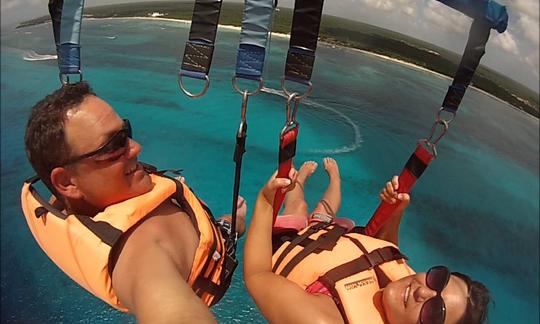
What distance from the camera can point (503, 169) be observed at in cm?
425

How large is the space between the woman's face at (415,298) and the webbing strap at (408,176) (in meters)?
0.32

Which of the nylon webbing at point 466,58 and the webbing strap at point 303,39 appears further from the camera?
the nylon webbing at point 466,58

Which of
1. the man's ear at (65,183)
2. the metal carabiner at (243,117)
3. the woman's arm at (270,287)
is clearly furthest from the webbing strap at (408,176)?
the man's ear at (65,183)

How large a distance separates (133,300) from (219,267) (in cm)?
54

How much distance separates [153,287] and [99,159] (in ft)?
1.51

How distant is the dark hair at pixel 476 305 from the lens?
164 cm

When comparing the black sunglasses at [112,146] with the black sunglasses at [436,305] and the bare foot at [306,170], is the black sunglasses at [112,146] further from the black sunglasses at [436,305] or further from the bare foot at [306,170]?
the bare foot at [306,170]

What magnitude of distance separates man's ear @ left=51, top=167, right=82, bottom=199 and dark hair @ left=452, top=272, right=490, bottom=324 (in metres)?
1.28

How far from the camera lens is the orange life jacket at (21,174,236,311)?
1.44 m

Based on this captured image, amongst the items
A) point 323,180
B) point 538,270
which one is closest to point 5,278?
point 323,180

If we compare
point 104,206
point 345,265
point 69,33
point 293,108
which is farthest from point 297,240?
point 69,33

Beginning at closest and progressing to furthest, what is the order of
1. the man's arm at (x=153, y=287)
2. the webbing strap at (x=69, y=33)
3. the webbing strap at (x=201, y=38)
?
the man's arm at (x=153, y=287)
the webbing strap at (x=201, y=38)
the webbing strap at (x=69, y=33)

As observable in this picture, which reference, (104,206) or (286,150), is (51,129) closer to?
(104,206)

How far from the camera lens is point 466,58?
1.66 metres
